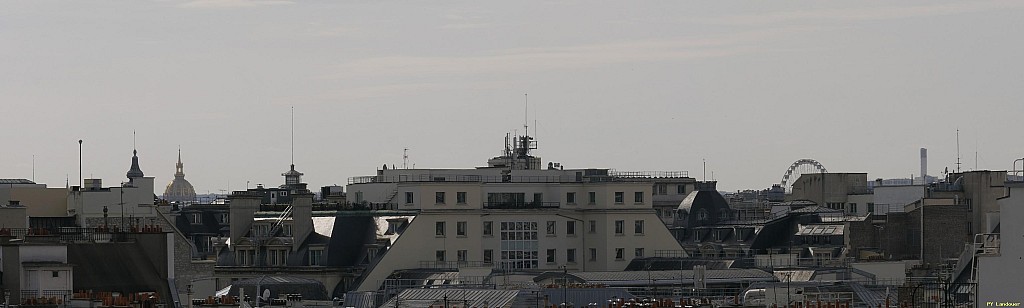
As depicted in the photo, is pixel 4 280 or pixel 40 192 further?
pixel 40 192

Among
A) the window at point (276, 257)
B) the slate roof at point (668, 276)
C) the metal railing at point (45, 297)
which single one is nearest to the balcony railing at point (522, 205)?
the window at point (276, 257)

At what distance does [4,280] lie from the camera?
6381 cm

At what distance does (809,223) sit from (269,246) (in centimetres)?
3174

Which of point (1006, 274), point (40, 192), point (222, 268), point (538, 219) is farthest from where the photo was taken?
point (538, 219)

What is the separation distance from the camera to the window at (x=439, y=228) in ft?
458

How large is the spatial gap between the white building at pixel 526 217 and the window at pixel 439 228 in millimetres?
43

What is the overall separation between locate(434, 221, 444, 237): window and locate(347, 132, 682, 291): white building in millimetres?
43

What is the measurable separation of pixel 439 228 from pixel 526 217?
20.3ft

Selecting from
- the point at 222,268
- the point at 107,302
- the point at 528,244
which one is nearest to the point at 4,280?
the point at 107,302

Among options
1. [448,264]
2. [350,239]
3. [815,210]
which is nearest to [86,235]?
[448,264]

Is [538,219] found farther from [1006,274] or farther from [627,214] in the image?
[1006,274]

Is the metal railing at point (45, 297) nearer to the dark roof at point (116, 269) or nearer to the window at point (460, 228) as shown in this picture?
the dark roof at point (116, 269)

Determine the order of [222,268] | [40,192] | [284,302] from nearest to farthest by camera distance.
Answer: [284,302]
[40,192]
[222,268]

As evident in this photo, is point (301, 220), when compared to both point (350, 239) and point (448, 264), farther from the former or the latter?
point (448, 264)
